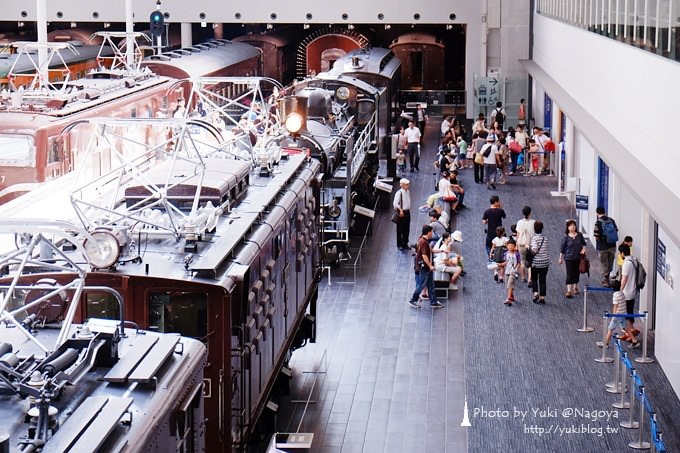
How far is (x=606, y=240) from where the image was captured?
21188mm

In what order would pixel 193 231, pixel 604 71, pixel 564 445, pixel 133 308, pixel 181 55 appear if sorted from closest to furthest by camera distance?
1. pixel 133 308
2. pixel 193 231
3. pixel 564 445
4. pixel 604 71
5. pixel 181 55

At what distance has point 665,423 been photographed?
49.8 ft

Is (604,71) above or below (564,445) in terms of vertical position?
above

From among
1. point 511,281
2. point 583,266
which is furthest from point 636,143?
point 511,281

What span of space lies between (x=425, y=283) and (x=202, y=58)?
20.4m

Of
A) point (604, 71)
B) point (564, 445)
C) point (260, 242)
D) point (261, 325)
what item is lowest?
point (564, 445)

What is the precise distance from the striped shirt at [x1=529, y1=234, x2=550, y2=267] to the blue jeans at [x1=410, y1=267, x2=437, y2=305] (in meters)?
1.79

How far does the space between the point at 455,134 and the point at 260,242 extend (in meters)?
24.5

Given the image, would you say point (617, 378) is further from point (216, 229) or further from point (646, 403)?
point (216, 229)

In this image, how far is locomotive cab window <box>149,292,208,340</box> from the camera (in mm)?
10555

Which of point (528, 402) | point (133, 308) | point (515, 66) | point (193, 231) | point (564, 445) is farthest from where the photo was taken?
point (515, 66)

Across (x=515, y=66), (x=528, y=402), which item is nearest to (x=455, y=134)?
(x=515, y=66)

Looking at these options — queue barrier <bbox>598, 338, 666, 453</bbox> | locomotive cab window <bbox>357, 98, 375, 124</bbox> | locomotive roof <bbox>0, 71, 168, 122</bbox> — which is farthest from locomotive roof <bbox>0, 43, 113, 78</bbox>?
queue barrier <bbox>598, 338, 666, 453</bbox>

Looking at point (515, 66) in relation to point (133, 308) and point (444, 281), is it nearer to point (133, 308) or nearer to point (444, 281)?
point (444, 281)
